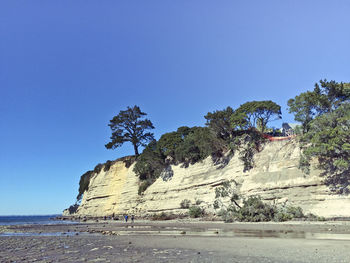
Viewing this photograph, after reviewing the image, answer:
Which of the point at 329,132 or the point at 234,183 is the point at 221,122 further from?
the point at 329,132

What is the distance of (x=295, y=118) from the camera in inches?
1220

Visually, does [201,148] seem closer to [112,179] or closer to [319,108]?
[319,108]

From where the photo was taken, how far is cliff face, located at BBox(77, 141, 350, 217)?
25469mm

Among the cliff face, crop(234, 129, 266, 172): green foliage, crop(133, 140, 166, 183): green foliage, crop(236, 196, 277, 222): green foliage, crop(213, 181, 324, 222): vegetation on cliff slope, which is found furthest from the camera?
crop(133, 140, 166, 183): green foliage

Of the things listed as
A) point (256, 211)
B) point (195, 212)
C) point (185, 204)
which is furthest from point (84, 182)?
point (256, 211)

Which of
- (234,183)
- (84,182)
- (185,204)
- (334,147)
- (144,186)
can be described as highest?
(84,182)

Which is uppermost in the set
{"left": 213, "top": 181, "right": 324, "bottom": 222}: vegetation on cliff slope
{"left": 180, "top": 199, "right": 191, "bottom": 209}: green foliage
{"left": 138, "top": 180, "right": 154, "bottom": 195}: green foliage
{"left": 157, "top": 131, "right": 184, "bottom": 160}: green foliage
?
{"left": 157, "top": 131, "right": 184, "bottom": 160}: green foliage

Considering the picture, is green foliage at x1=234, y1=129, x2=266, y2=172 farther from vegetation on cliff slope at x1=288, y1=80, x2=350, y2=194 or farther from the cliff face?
vegetation on cliff slope at x1=288, y1=80, x2=350, y2=194

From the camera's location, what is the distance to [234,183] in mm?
33375

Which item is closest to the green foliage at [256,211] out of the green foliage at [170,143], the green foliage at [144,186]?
the green foliage at [170,143]

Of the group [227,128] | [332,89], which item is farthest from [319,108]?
[227,128]

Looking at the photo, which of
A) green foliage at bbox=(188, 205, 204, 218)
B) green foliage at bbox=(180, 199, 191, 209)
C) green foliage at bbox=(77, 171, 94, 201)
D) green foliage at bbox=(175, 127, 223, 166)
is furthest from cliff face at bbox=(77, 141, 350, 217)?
green foliage at bbox=(77, 171, 94, 201)

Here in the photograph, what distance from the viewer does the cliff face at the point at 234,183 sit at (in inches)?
1003

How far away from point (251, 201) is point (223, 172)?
28.5 feet
